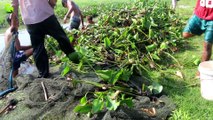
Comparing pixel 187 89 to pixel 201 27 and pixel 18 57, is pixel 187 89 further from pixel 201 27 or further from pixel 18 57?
pixel 18 57

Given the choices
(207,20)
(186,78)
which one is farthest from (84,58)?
(207,20)

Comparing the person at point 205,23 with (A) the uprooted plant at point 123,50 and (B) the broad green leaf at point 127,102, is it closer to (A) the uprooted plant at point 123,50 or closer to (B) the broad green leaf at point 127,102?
(A) the uprooted plant at point 123,50

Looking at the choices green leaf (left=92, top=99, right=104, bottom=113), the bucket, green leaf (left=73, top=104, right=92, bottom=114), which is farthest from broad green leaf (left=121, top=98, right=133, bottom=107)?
the bucket

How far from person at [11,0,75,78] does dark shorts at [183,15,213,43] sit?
5.94 ft

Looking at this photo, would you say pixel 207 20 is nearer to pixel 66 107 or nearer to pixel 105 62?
pixel 105 62

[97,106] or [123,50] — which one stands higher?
[97,106]

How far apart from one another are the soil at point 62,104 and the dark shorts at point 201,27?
1.04m

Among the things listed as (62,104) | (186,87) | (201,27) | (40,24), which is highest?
(40,24)

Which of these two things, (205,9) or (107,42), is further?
(107,42)

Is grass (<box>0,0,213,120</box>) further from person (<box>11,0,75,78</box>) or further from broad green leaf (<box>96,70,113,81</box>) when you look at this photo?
person (<box>11,0,75,78</box>)

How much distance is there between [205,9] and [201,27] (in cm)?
28

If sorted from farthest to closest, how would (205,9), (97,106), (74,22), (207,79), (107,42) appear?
1. (74,22)
2. (107,42)
3. (205,9)
4. (207,79)
5. (97,106)

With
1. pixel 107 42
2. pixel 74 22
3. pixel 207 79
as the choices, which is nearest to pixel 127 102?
pixel 207 79

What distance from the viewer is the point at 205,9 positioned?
429cm
